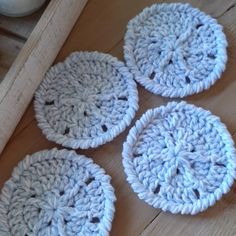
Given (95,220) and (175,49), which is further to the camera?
(175,49)

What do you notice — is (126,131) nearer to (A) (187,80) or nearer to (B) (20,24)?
(A) (187,80)

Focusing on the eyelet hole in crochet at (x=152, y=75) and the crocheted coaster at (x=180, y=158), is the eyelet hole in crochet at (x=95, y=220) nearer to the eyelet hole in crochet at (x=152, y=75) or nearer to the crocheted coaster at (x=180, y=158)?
the crocheted coaster at (x=180, y=158)

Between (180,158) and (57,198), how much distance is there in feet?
0.60

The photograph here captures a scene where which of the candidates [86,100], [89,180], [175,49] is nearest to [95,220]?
[89,180]

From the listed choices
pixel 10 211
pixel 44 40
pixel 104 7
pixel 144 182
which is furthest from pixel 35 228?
pixel 104 7

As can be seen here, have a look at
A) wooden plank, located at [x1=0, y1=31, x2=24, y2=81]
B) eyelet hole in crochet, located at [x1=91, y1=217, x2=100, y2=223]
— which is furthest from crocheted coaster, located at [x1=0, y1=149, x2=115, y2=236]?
wooden plank, located at [x1=0, y1=31, x2=24, y2=81]

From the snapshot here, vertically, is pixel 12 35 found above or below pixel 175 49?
below

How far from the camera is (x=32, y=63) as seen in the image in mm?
697

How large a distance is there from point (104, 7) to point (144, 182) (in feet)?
1.02

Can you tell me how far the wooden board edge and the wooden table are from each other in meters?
0.03

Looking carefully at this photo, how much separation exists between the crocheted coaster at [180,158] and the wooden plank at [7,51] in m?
0.21

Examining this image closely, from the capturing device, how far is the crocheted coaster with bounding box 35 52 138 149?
71 centimetres

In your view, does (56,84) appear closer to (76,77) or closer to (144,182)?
(76,77)

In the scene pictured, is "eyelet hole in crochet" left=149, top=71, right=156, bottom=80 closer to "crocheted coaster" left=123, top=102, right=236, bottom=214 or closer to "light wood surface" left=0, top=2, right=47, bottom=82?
"crocheted coaster" left=123, top=102, right=236, bottom=214
